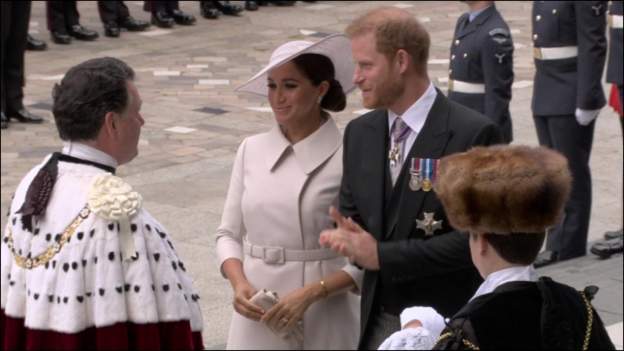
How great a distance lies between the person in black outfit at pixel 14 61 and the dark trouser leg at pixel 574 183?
15.4 ft

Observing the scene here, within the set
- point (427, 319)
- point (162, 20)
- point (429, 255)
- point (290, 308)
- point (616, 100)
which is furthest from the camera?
point (162, 20)

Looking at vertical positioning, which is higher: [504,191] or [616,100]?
[504,191]

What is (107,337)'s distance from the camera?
151 inches

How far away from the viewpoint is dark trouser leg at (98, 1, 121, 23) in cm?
1459

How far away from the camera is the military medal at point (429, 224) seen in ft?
14.2

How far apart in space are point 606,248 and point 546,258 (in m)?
0.36

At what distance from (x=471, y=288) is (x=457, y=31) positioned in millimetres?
3378

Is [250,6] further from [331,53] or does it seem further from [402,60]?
[402,60]

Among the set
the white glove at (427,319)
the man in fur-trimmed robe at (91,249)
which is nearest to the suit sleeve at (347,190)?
the man in fur-trimmed robe at (91,249)

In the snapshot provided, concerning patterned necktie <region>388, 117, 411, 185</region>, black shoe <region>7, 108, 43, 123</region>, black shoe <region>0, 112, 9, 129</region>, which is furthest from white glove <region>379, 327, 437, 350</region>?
black shoe <region>7, 108, 43, 123</region>

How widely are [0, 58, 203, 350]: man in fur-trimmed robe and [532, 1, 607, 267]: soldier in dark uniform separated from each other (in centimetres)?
419

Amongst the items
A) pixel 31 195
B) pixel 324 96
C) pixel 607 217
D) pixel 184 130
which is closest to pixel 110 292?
pixel 31 195

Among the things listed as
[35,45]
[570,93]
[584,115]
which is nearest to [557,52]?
[570,93]

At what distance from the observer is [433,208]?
4324mm
